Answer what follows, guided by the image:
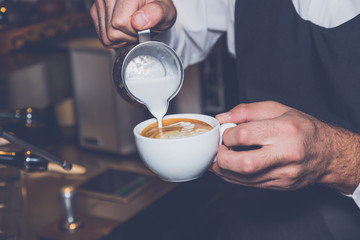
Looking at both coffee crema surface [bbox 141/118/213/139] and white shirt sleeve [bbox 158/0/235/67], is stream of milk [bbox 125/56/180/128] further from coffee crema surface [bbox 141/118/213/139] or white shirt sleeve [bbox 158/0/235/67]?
white shirt sleeve [bbox 158/0/235/67]

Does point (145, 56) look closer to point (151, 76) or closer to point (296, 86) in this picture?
point (151, 76)

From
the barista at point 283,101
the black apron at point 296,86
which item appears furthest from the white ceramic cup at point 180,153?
the black apron at point 296,86

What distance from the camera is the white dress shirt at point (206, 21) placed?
4.05 ft

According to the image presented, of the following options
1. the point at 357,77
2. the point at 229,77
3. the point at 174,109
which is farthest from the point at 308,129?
the point at 174,109

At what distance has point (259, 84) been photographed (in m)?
1.44

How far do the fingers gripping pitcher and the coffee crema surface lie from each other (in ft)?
0.07

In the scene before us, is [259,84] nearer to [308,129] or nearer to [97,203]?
[308,129]

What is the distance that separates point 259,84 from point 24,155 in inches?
29.0

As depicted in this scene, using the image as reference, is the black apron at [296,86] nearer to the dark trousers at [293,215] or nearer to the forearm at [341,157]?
the dark trousers at [293,215]

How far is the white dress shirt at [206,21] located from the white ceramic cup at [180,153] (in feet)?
1.48

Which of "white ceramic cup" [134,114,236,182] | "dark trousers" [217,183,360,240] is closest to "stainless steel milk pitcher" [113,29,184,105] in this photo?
"white ceramic cup" [134,114,236,182]

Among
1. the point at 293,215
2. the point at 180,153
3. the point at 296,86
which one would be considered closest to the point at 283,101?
the point at 296,86

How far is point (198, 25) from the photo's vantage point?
1466 mm

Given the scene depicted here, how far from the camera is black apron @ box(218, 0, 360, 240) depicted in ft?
3.97
